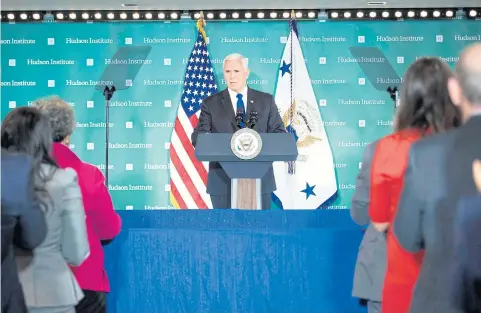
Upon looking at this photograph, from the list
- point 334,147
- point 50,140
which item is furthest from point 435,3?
point 50,140

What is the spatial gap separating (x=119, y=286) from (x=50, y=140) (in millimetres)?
1308

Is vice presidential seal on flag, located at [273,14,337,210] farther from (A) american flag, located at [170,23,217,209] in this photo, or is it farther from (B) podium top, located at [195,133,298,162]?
(B) podium top, located at [195,133,298,162]

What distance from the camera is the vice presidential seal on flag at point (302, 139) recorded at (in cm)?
695

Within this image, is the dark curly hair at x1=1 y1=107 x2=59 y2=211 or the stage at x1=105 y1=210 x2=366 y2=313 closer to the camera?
the dark curly hair at x1=1 y1=107 x2=59 y2=211

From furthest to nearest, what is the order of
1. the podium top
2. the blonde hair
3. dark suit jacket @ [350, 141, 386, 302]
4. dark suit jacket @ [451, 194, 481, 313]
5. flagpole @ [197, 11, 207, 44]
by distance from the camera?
flagpole @ [197, 11, 207, 44], the podium top, the blonde hair, dark suit jacket @ [350, 141, 386, 302], dark suit jacket @ [451, 194, 481, 313]

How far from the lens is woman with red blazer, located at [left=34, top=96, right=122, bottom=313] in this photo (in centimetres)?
224

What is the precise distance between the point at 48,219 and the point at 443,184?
3.82 feet

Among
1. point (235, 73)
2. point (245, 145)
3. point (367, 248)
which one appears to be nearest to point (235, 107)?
point (235, 73)

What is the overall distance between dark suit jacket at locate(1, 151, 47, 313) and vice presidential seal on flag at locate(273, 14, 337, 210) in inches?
204

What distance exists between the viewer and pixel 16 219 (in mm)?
1812

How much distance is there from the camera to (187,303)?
3.12 m

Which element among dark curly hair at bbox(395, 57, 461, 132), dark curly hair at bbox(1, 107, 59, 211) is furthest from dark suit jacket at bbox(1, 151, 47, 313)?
dark curly hair at bbox(395, 57, 461, 132)

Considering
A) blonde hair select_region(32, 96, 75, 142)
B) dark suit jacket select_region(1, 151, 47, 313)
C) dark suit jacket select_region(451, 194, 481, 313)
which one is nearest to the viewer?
dark suit jacket select_region(451, 194, 481, 313)

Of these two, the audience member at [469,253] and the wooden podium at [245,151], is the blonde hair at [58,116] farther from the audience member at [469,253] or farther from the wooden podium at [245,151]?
the wooden podium at [245,151]
